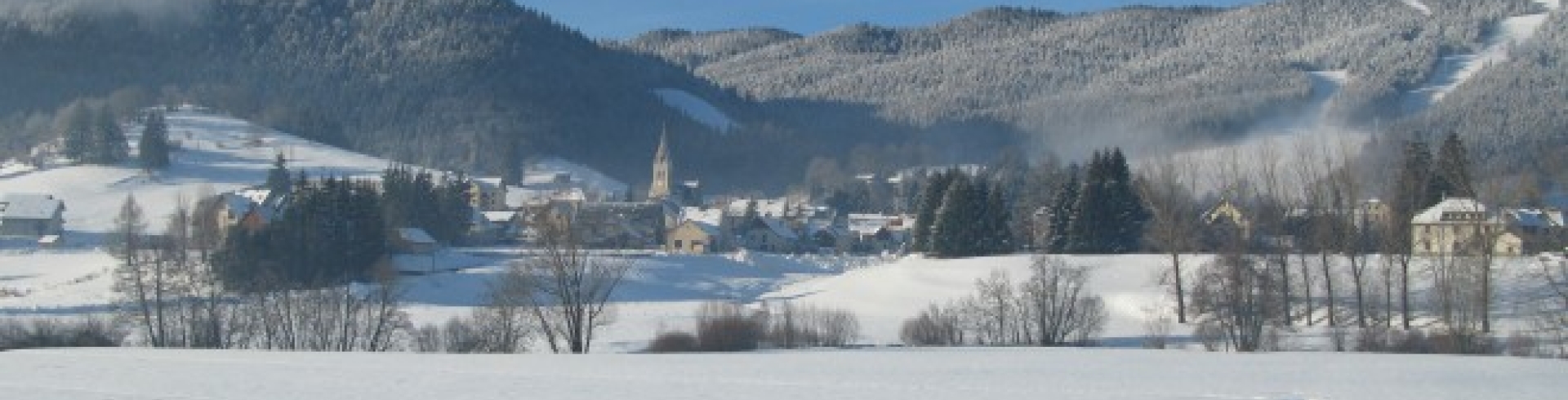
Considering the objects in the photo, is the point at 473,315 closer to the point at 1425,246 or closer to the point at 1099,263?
the point at 1099,263

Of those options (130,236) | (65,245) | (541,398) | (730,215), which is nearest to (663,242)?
(730,215)

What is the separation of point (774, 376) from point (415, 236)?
182 ft

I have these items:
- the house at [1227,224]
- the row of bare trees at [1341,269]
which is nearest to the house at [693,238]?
the house at [1227,224]

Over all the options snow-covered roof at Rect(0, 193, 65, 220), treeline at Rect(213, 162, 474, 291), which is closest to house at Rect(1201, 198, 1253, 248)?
treeline at Rect(213, 162, 474, 291)

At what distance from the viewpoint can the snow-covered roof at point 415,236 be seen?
8806cm

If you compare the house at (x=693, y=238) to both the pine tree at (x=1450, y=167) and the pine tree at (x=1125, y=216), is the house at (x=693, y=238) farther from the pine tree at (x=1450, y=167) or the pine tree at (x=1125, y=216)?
the pine tree at (x=1450, y=167)

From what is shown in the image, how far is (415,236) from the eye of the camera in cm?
8969

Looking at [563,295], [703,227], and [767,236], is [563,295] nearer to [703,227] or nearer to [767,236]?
[703,227]

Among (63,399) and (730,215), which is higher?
(730,215)

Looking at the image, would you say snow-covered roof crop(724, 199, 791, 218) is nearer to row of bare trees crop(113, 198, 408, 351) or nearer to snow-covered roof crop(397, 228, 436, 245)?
snow-covered roof crop(397, 228, 436, 245)

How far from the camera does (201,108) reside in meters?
176

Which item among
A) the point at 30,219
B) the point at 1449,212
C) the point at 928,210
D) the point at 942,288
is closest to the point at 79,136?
the point at 30,219

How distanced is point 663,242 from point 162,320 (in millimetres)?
60089

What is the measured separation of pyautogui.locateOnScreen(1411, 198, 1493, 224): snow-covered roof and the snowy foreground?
23.7m
